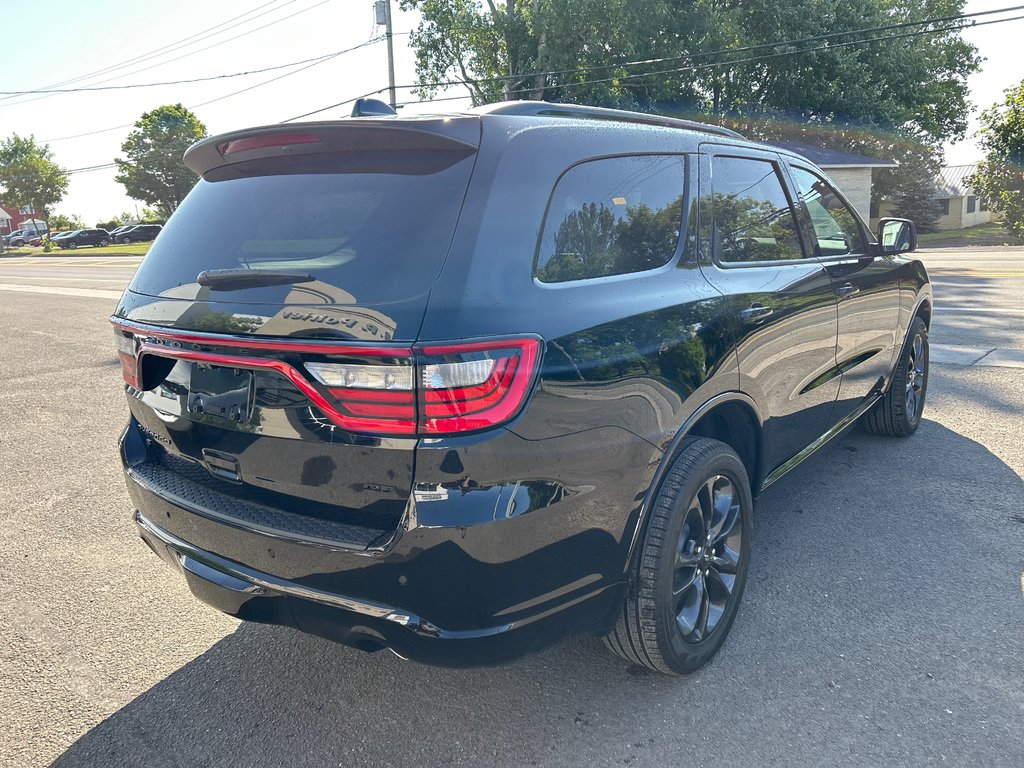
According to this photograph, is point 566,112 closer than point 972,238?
→ Yes

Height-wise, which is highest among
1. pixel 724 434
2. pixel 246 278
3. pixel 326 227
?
pixel 326 227

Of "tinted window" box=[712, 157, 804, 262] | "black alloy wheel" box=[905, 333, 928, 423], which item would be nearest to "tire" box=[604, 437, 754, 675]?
"tinted window" box=[712, 157, 804, 262]

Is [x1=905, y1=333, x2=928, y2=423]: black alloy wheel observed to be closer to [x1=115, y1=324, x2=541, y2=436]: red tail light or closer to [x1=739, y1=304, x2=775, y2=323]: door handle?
[x1=739, y1=304, x2=775, y2=323]: door handle

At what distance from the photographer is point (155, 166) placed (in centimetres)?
6475

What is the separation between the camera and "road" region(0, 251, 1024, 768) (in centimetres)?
229

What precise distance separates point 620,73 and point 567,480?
28947mm

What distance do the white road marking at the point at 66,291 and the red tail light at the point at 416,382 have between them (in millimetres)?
14691

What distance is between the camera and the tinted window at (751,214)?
2.94m

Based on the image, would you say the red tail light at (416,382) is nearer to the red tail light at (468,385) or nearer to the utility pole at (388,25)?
the red tail light at (468,385)

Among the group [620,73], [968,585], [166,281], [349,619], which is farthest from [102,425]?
[620,73]

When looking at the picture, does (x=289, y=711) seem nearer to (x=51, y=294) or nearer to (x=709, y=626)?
(x=709, y=626)

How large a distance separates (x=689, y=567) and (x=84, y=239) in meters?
62.8

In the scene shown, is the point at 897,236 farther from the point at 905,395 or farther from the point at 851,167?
the point at 851,167

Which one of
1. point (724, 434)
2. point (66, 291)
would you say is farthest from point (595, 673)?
point (66, 291)
